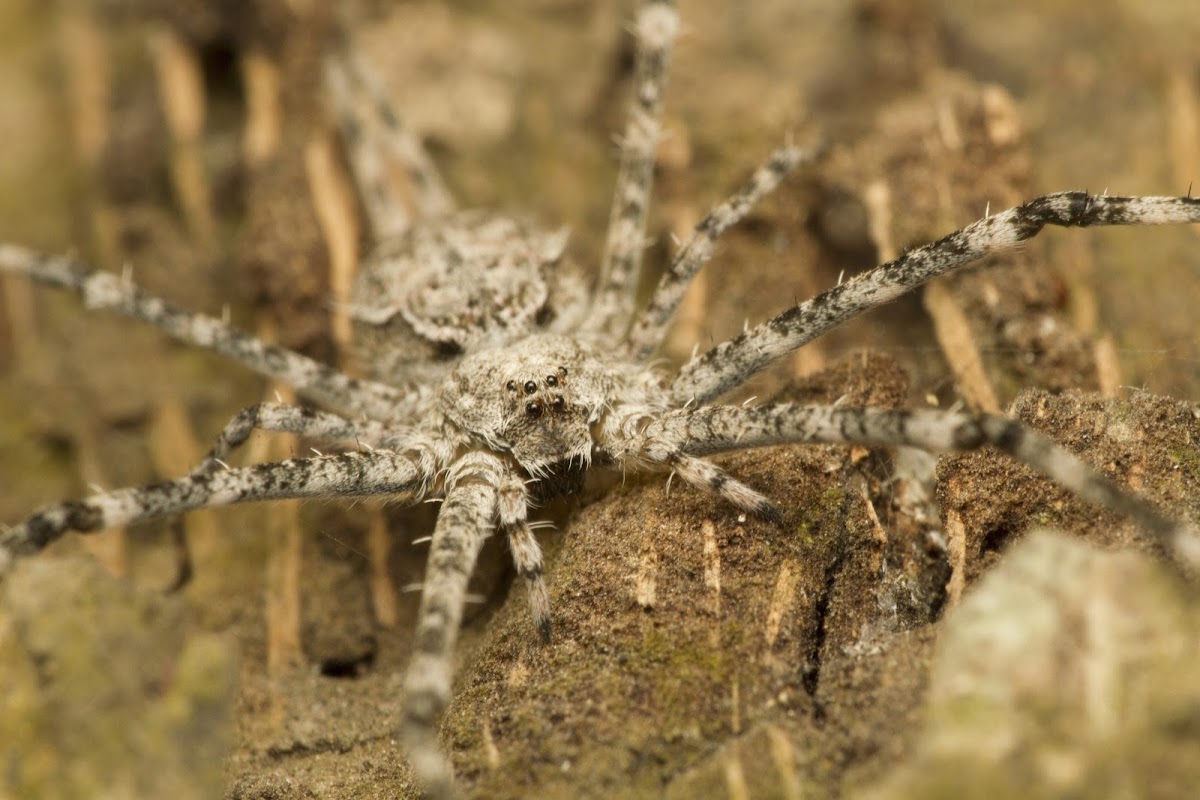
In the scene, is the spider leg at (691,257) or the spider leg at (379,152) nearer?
the spider leg at (691,257)

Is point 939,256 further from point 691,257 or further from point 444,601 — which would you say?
point 444,601

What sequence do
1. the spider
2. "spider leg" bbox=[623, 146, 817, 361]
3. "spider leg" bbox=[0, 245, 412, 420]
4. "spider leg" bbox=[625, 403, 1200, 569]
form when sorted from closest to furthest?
1. "spider leg" bbox=[625, 403, 1200, 569]
2. the spider
3. "spider leg" bbox=[623, 146, 817, 361]
4. "spider leg" bbox=[0, 245, 412, 420]

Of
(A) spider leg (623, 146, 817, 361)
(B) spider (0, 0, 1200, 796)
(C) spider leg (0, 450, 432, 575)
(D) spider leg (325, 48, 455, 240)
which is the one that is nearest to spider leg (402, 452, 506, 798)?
(B) spider (0, 0, 1200, 796)

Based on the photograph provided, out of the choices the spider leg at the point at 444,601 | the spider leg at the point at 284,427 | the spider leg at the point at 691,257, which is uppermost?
the spider leg at the point at 691,257

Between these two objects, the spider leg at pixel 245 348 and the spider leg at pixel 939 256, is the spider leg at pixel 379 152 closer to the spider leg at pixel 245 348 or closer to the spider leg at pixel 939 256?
the spider leg at pixel 245 348

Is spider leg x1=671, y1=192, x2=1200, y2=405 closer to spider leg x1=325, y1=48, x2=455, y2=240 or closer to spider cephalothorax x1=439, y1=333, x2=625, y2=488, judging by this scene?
spider cephalothorax x1=439, y1=333, x2=625, y2=488

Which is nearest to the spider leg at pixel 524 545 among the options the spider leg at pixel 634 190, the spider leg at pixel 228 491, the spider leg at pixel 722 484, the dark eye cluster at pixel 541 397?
the dark eye cluster at pixel 541 397
